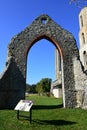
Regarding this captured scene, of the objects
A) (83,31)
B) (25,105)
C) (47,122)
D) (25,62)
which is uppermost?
(83,31)

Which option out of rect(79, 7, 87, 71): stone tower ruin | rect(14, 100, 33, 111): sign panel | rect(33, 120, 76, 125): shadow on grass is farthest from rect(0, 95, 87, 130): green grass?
rect(79, 7, 87, 71): stone tower ruin

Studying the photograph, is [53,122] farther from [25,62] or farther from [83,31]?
[83,31]

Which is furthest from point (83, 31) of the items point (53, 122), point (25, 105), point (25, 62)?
point (25, 105)

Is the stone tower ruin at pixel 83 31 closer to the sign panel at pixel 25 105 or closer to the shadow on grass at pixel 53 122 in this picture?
the shadow on grass at pixel 53 122

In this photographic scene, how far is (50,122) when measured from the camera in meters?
9.55

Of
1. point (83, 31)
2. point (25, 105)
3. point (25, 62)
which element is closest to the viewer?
point (25, 105)

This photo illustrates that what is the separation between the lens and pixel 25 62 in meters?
Result: 15.2

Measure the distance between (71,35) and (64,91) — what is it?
4587 millimetres

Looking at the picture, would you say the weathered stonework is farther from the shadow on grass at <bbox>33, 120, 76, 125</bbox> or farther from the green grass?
the shadow on grass at <bbox>33, 120, 76, 125</bbox>

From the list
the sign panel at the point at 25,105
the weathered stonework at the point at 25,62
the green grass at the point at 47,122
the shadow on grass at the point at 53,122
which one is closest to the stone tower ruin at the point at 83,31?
the weathered stonework at the point at 25,62

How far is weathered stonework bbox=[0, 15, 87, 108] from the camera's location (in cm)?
1432

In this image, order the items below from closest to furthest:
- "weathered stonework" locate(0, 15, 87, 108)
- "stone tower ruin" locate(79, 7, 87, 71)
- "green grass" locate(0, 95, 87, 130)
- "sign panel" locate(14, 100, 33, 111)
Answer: "green grass" locate(0, 95, 87, 130) < "sign panel" locate(14, 100, 33, 111) < "weathered stonework" locate(0, 15, 87, 108) < "stone tower ruin" locate(79, 7, 87, 71)

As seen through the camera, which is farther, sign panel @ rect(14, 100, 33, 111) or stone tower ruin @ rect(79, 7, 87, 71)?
stone tower ruin @ rect(79, 7, 87, 71)

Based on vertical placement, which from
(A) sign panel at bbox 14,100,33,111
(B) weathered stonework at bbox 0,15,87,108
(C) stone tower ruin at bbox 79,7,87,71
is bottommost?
(A) sign panel at bbox 14,100,33,111
